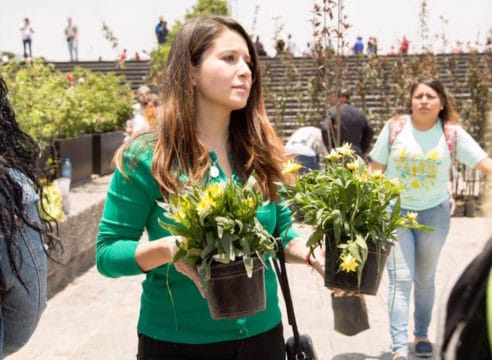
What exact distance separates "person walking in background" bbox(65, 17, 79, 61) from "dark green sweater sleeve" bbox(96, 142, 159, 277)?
32485 mm

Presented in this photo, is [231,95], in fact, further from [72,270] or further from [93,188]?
[93,188]

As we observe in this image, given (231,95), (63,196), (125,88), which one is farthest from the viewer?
(125,88)

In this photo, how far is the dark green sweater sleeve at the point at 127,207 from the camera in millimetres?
2607

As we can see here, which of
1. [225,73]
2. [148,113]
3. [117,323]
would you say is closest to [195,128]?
[225,73]

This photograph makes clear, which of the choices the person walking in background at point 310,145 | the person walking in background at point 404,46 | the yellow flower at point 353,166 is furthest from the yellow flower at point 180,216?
the person walking in background at point 404,46

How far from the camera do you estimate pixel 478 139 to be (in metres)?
13.0

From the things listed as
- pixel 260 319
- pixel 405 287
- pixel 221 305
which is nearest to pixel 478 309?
pixel 221 305

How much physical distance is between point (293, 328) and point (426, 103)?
2.94 meters

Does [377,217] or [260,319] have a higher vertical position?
[377,217]

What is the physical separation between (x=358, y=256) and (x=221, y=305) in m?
0.50

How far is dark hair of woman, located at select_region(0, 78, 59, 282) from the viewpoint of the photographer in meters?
1.82

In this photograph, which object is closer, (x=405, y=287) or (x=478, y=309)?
(x=478, y=309)

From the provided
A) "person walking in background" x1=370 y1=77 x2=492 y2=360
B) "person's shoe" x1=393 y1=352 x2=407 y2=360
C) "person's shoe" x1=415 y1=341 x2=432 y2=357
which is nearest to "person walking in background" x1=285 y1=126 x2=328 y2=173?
"person walking in background" x1=370 y1=77 x2=492 y2=360

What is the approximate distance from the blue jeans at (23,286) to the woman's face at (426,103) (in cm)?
375
